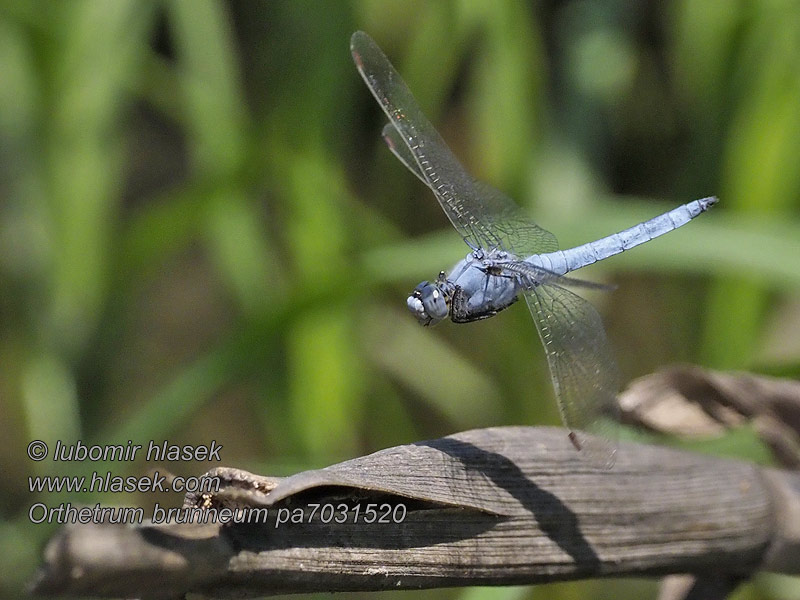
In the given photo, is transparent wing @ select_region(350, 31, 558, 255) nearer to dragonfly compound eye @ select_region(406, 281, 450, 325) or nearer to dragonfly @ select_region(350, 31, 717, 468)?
dragonfly @ select_region(350, 31, 717, 468)

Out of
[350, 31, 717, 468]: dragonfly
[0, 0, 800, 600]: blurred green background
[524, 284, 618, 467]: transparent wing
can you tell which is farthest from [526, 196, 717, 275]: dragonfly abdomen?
[0, 0, 800, 600]: blurred green background

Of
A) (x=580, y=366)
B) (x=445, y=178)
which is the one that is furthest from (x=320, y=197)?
(x=580, y=366)

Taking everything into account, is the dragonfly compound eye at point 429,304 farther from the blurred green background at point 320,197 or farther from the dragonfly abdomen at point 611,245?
the blurred green background at point 320,197

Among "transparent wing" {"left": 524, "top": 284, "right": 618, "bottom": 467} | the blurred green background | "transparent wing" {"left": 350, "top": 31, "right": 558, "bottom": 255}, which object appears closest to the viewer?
"transparent wing" {"left": 524, "top": 284, "right": 618, "bottom": 467}

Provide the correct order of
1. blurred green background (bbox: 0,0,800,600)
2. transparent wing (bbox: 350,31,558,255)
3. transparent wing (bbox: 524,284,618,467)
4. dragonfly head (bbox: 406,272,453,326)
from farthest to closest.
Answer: blurred green background (bbox: 0,0,800,600) < transparent wing (bbox: 350,31,558,255) < dragonfly head (bbox: 406,272,453,326) < transparent wing (bbox: 524,284,618,467)

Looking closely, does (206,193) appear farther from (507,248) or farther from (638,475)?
(638,475)

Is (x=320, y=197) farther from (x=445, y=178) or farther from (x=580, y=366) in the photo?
(x=580, y=366)

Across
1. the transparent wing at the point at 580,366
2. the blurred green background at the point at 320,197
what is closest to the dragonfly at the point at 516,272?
the transparent wing at the point at 580,366
